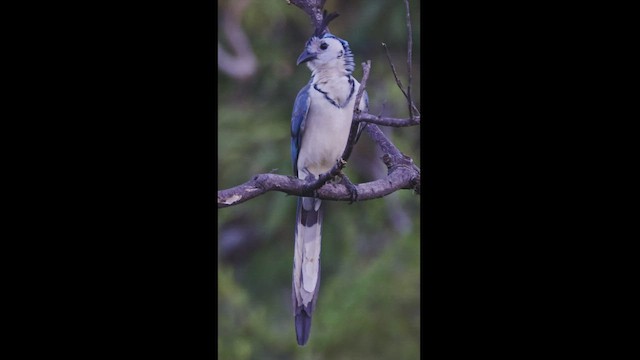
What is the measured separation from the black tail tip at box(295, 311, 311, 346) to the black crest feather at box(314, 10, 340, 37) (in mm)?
819

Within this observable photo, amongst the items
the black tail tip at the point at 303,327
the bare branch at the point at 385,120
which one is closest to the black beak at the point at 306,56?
the bare branch at the point at 385,120

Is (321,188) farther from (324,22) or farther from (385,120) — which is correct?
(324,22)

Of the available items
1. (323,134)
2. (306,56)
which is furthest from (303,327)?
(306,56)

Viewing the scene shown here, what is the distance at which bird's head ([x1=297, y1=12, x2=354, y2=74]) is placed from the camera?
2658 mm

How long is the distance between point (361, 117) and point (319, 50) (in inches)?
9.0

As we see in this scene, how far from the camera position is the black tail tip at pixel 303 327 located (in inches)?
107

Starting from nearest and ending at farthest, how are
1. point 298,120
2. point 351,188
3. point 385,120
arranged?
point 385,120, point 351,188, point 298,120

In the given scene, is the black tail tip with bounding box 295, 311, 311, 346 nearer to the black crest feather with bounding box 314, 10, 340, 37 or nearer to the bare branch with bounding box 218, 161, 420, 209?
the bare branch with bounding box 218, 161, 420, 209

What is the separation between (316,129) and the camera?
2814mm

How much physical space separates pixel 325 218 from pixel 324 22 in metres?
0.59

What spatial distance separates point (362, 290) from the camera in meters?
2.79

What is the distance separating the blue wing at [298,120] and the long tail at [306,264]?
14 cm
